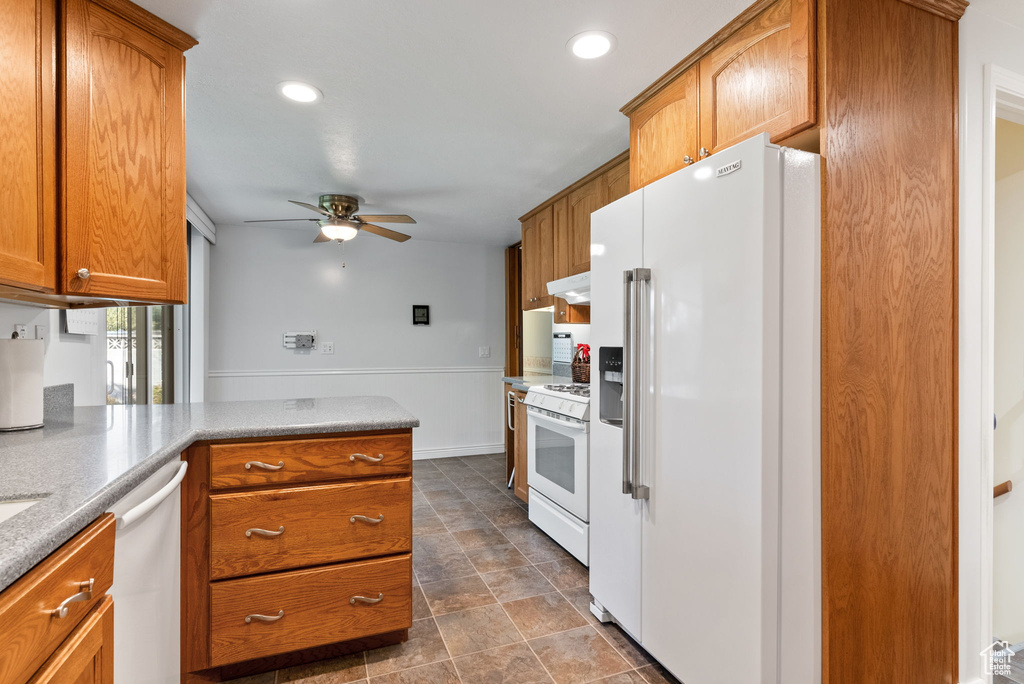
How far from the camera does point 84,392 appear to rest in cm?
226

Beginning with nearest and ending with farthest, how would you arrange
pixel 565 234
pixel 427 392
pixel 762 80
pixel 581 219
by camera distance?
pixel 762 80
pixel 581 219
pixel 565 234
pixel 427 392

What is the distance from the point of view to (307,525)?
1.78 m

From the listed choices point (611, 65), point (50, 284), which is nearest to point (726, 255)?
point (611, 65)

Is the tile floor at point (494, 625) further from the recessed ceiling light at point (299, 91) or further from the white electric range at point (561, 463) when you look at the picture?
the recessed ceiling light at point (299, 91)

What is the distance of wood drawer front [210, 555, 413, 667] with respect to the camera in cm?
170

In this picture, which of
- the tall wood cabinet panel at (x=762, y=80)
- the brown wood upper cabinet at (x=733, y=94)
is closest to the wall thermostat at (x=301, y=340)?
the brown wood upper cabinet at (x=733, y=94)

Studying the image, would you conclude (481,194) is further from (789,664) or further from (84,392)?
(789,664)

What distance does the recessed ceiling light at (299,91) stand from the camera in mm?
2141

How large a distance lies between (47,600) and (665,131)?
87.9 inches

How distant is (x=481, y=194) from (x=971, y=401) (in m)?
2.89

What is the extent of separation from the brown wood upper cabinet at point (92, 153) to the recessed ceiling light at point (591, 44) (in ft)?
4.38

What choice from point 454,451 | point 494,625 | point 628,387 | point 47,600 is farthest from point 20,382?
point 454,451

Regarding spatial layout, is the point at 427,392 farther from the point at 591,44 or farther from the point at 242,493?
the point at 591,44

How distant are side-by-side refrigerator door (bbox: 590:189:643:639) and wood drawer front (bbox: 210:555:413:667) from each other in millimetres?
785
